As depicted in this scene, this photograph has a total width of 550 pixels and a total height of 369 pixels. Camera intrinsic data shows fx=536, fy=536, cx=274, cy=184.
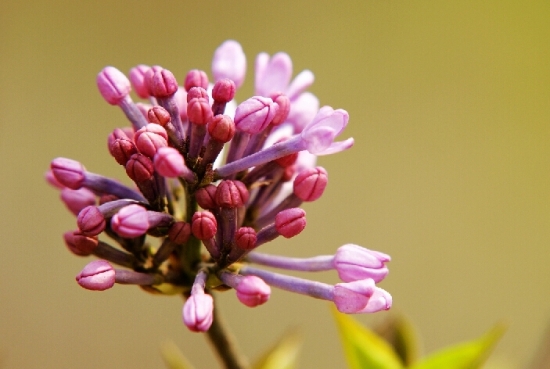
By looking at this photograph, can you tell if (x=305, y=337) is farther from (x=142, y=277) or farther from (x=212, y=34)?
(x=142, y=277)

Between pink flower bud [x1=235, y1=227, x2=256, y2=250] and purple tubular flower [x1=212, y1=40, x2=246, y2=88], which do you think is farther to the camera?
purple tubular flower [x1=212, y1=40, x2=246, y2=88]

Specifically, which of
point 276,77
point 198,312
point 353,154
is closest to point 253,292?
point 198,312

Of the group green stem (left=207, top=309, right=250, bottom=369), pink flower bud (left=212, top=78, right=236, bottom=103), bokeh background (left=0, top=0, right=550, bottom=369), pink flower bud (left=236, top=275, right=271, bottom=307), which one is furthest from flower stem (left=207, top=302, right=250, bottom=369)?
bokeh background (left=0, top=0, right=550, bottom=369)

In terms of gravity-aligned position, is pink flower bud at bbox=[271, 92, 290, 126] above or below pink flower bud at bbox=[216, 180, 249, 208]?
above

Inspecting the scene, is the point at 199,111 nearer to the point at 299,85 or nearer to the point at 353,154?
the point at 299,85

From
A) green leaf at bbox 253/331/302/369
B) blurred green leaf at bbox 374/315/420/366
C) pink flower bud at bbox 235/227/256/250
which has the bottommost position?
green leaf at bbox 253/331/302/369

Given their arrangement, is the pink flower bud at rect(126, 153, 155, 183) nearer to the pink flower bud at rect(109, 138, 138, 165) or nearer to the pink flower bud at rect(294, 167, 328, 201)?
the pink flower bud at rect(109, 138, 138, 165)
